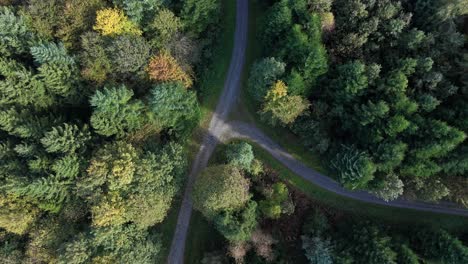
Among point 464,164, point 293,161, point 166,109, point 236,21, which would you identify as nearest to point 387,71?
point 464,164

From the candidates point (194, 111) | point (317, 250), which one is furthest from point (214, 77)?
point (317, 250)

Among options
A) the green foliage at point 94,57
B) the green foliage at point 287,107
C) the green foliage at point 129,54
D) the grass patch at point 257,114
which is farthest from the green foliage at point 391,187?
the green foliage at point 94,57

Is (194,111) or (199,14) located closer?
(199,14)

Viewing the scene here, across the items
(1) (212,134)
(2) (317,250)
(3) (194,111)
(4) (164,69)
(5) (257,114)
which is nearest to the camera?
(2) (317,250)

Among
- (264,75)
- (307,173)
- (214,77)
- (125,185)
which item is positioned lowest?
(125,185)

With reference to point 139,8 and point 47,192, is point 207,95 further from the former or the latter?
point 47,192

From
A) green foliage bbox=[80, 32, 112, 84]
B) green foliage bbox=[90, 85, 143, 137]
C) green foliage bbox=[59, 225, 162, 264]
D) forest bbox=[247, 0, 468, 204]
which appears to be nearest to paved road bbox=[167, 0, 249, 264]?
green foliage bbox=[59, 225, 162, 264]

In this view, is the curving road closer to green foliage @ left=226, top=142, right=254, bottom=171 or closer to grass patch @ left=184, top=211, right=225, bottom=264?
grass patch @ left=184, top=211, right=225, bottom=264
